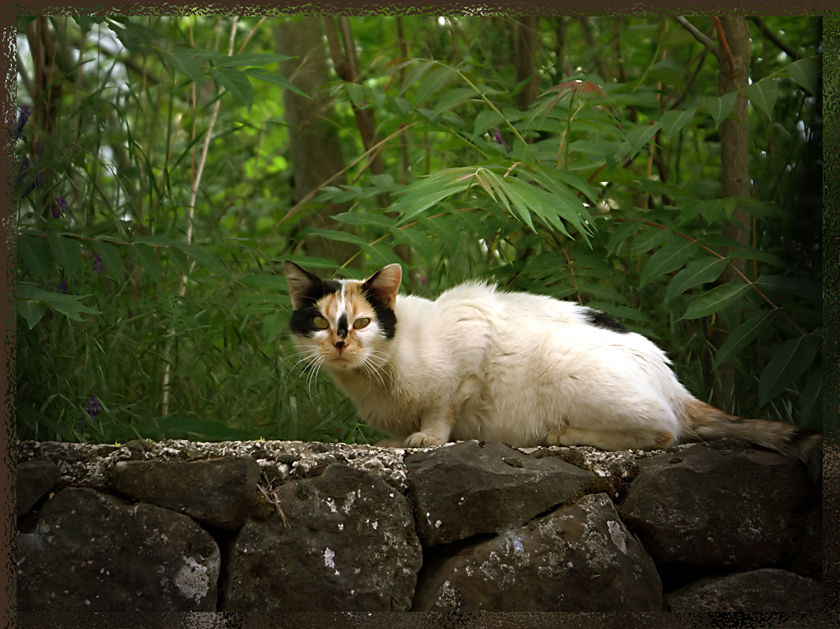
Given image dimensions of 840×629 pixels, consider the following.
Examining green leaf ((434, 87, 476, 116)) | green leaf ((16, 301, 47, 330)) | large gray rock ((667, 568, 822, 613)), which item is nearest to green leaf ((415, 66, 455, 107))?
green leaf ((434, 87, 476, 116))

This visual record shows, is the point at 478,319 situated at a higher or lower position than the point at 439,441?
higher

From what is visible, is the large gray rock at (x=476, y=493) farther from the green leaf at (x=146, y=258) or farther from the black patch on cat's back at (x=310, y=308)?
the green leaf at (x=146, y=258)

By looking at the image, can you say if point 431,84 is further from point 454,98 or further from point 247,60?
point 247,60

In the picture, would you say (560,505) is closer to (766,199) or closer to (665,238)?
(665,238)

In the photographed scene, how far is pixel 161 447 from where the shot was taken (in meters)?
1.80

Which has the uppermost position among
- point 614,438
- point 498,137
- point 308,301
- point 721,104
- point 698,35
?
point 698,35

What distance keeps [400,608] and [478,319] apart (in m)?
0.95

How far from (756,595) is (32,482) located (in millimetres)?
1829

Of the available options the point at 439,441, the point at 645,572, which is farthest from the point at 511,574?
the point at 439,441

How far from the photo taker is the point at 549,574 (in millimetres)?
1659

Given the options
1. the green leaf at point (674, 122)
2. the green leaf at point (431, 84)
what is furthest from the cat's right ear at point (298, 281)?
the green leaf at point (674, 122)

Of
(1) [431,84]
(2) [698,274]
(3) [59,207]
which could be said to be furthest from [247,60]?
(2) [698,274]

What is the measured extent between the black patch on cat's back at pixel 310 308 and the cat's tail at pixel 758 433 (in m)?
1.20

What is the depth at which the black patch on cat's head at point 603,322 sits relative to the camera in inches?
88.9
